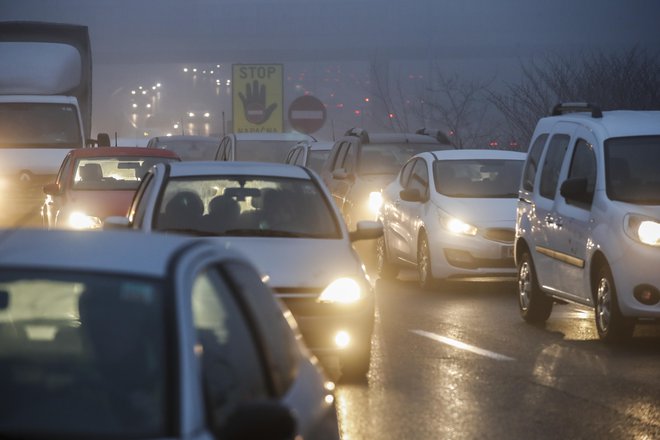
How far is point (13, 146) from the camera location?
32250 mm

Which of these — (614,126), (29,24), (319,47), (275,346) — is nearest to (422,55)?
(319,47)

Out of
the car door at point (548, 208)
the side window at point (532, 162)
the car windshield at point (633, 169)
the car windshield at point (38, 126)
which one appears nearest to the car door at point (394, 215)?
the side window at point (532, 162)

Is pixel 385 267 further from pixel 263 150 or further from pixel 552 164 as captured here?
pixel 263 150

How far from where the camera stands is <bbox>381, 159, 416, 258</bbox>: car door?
19.8m

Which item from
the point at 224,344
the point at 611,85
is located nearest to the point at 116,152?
the point at 224,344

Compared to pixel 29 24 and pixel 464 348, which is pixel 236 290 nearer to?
pixel 464 348

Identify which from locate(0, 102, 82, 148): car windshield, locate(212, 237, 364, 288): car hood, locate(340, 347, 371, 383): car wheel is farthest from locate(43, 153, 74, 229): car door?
locate(0, 102, 82, 148): car windshield

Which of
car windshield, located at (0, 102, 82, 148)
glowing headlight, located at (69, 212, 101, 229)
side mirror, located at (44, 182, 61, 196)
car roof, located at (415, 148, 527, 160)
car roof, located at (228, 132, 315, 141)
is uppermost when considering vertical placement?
car roof, located at (415, 148, 527, 160)

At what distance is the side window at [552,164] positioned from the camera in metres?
14.4

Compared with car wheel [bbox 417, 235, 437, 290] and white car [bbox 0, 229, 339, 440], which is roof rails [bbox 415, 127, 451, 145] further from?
white car [bbox 0, 229, 339, 440]

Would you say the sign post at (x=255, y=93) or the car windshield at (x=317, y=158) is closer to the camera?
the car windshield at (x=317, y=158)

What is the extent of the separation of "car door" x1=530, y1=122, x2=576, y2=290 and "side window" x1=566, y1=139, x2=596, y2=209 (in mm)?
186

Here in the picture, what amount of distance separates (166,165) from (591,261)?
332cm

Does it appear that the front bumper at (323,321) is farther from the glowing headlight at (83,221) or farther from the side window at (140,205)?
the glowing headlight at (83,221)
